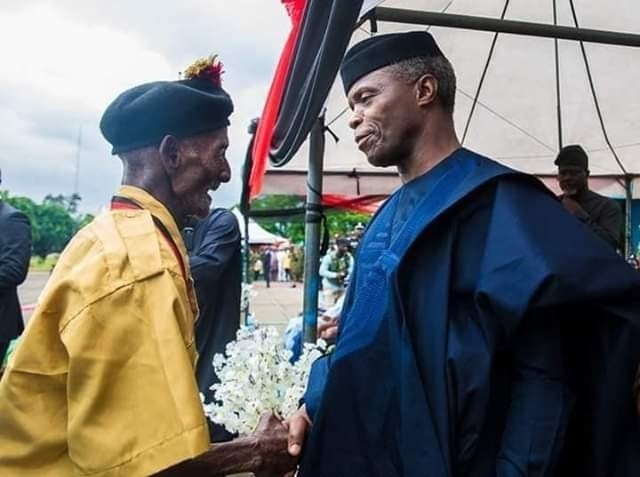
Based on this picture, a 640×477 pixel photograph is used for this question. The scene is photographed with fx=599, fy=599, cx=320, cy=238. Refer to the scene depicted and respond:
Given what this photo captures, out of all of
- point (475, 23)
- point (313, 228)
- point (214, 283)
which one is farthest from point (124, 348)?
point (475, 23)

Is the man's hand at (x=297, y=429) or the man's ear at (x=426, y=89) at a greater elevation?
the man's ear at (x=426, y=89)

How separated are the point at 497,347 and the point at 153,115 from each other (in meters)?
0.90

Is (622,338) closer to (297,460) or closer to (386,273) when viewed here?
(386,273)

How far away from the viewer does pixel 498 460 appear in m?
1.18

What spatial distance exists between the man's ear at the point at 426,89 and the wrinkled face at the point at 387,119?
12 millimetres

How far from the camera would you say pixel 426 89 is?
1.47 metres

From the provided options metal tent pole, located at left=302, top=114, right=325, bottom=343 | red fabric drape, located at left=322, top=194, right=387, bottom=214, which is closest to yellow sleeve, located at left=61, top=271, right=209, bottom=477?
metal tent pole, located at left=302, top=114, right=325, bottom=343

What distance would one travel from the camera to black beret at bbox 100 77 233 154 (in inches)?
53.6

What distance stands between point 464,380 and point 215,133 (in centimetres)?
82

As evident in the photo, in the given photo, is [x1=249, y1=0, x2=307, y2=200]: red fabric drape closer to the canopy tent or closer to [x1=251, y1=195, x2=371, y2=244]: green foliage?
the canopy tent

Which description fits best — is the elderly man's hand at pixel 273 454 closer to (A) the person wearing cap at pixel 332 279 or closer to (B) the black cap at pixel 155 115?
(B) the black cap at pixel 155 115

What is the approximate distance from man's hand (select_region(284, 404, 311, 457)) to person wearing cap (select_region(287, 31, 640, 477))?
0.11 ft

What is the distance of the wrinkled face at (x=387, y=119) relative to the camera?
57.4 inches

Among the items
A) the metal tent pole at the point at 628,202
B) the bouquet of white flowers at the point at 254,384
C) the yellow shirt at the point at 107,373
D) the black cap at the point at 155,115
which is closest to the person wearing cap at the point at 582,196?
the metal tent pole at the point at 628,202
